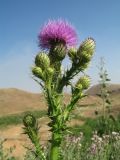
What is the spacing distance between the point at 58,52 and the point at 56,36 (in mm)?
384

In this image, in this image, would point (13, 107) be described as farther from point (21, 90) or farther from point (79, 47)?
point (79, 47)

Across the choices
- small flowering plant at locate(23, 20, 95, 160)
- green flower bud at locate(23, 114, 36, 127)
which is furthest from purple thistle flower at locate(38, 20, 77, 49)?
green flower bud at locate(23, 114, 36, 127)

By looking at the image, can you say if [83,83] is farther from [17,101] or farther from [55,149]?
[17,101]

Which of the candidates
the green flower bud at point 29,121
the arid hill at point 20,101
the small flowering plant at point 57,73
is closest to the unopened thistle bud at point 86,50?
the small flowering plant at point 57,73

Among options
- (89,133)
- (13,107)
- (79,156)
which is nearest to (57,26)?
(79,156)

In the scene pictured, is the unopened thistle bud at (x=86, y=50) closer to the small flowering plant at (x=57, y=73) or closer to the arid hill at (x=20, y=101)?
the small flowering plant at (x=57, y=73)

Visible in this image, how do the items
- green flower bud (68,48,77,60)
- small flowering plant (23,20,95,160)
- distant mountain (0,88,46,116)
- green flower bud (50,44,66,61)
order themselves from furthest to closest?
distant mountain (0,88,46,116) < green flower bud (68,48,77,60) < green flower bud (50,44,66,61) < small flowering plant (23,20,95,160)

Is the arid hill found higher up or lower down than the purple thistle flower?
higher up

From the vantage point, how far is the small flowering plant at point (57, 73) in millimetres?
5016

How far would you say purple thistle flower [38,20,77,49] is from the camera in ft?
18.7

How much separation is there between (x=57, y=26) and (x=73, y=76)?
2.72 ft

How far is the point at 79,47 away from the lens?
568 cm

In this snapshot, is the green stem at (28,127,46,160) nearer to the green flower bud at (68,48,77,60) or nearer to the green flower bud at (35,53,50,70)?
the green flower bud at (35,53,50,70)

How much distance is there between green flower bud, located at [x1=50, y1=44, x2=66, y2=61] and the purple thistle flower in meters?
0.13
